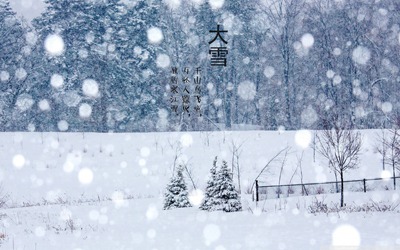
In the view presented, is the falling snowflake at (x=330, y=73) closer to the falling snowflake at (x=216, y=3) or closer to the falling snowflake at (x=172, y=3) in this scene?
the falling snowflake at (x=216, y=3)

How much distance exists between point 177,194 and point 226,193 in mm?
1908

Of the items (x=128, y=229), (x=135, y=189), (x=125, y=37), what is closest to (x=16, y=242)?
(x=128, y=229)

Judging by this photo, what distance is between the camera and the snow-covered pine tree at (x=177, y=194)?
592 inches

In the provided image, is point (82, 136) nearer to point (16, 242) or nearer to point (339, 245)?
point (16, 242)

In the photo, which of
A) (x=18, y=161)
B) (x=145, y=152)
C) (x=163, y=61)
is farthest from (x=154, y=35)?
(x=18, y=161)

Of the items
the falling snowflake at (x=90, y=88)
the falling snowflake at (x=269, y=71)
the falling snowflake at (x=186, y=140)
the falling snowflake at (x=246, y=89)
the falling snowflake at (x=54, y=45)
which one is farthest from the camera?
the falling snowflake at (x=269, y=71)

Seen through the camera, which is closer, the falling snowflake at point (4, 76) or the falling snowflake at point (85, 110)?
the falling snowflake at point (85, 110)

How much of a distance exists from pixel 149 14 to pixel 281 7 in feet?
38.5

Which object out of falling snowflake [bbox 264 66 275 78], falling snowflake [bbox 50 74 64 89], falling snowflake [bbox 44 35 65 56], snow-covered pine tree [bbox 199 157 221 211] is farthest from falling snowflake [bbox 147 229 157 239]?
falling snowflake [bbox 264 66 275 78]

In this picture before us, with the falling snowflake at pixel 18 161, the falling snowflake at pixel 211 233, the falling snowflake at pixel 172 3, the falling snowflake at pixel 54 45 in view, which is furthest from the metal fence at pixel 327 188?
the falling snowflake at pixel 172 3

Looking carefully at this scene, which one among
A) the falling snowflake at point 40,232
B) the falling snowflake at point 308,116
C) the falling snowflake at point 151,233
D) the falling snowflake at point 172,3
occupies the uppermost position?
the falling snowflake at point 172,3

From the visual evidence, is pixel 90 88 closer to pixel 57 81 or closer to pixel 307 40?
pixel 57 81

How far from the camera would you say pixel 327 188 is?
2034cm

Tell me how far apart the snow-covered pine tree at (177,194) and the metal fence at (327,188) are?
12.5 ft
